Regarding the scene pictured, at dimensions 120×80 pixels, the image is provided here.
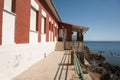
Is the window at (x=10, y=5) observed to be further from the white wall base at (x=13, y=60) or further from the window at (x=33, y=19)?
the window at (x=33, y=19)

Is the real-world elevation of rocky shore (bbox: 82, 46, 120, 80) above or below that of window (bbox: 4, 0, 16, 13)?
below

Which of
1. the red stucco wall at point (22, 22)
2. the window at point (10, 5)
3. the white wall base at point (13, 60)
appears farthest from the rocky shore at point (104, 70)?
the window at point (10, 5)

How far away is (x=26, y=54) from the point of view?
9.23 meters

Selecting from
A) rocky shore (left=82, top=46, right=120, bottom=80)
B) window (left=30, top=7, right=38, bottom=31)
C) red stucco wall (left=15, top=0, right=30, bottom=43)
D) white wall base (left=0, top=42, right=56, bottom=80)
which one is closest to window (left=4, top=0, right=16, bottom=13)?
red stucco wall (left=15, top=0, right=30, bottom=43)

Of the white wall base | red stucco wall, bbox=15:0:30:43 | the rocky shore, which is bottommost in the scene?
the rocky shore

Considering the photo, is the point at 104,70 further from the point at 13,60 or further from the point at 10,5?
the point at 10,5

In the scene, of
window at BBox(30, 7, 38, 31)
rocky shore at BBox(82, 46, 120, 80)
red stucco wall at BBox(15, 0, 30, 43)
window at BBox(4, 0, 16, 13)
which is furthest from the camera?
rocky shore at BBox(82, 46, 120, 80)

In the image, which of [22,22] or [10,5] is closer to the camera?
[10,5]

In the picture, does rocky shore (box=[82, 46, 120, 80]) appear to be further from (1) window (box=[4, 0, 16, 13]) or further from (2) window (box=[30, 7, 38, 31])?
(1) window (box=[4, 0, 16, 13])

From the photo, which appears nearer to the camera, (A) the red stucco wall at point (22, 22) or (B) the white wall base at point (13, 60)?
(B) the white wall base at point (13, 60)

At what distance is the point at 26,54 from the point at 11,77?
7.37ft

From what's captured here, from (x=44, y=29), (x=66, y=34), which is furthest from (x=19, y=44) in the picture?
(x=66, y=34)

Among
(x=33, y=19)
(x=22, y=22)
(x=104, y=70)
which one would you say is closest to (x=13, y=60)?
(x=22, y=22)

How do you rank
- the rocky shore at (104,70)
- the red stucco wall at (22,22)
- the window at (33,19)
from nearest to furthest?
1. the red stucco wall at (22,22)
2. the window at (33,19)
3. the rocky shore at (104,70)
